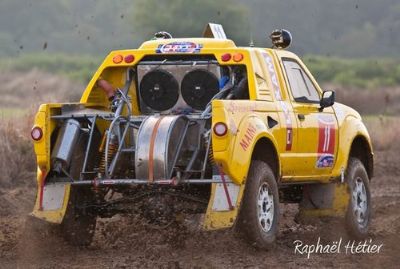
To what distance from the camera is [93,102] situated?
1066 centimetres

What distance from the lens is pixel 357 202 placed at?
11812 millimetres

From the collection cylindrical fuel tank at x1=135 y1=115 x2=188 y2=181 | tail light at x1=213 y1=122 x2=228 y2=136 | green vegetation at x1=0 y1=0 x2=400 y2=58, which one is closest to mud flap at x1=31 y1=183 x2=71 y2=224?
cylindrical fuel tank at x1=135 y1=115 x2=188 y2=181

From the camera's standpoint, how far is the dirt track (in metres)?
9.25

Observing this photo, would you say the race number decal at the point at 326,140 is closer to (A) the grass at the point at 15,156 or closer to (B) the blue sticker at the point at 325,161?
(B) the blue sticker at the point at 325,161

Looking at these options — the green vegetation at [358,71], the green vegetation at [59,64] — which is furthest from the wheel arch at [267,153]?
the green vegetation at [59,64]

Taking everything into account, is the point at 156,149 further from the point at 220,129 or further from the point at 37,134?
the point at 37,134

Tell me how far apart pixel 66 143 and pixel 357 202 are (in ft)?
11.6

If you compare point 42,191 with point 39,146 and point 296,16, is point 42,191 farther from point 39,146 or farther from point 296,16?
point 296,16

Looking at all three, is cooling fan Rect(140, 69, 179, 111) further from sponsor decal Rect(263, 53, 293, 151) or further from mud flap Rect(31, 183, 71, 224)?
mud flap Rect(31, 183, 71, 224)

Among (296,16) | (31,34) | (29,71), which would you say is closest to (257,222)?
(29,71)

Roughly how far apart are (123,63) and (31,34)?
42.8 meters

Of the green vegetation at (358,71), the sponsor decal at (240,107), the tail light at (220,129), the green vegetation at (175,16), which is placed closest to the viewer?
the tail light at (220,129)
